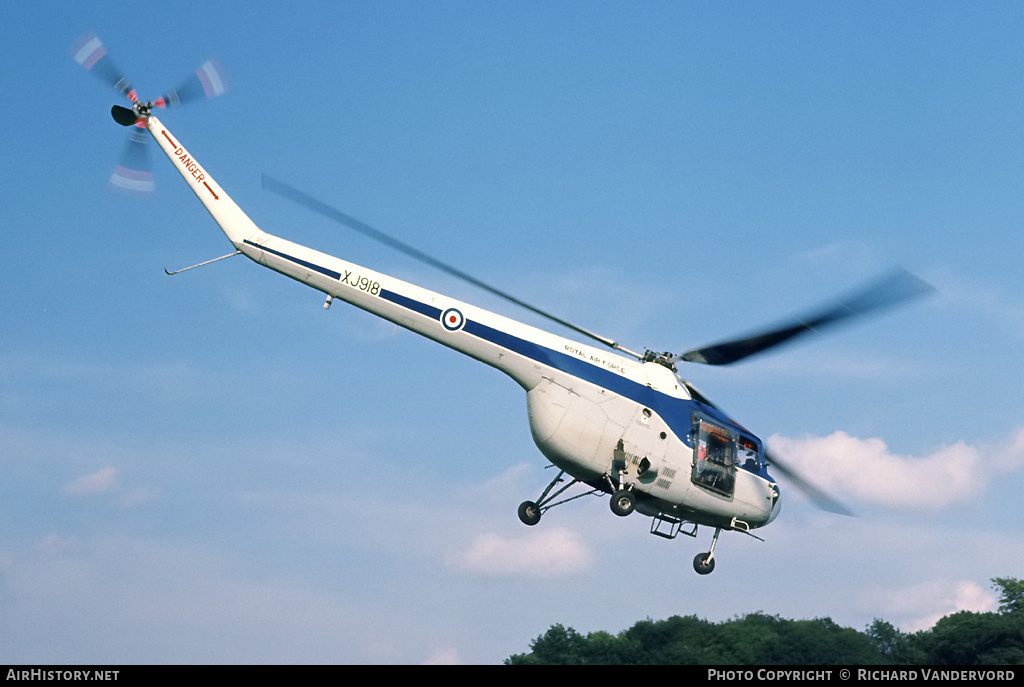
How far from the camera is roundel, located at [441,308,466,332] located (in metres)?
38.6

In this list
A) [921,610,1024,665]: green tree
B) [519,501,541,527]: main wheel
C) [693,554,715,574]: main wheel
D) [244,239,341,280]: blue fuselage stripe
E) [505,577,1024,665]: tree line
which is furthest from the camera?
[921,610,1024,665]: green tree

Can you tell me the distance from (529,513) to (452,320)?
6.84 meters

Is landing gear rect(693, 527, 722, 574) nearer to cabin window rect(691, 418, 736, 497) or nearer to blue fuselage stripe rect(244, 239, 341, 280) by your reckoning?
cabin window rect(691, 418, 736, 497)

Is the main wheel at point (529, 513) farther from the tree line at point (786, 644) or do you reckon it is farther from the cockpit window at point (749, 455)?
the tree line at point (786, 644)

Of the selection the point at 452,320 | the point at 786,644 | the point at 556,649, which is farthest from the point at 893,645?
the point at 452,320

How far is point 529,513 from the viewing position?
3969cm

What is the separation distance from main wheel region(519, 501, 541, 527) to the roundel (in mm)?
6258

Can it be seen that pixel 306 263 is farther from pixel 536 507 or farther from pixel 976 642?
pixel 976 642

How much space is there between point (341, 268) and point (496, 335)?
17.6 feet

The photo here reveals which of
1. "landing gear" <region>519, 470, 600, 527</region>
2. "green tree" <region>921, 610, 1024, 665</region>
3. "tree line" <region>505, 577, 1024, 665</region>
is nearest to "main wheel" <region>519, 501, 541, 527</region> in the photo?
"landing gear" <region>519, 470, 600, 527</region>

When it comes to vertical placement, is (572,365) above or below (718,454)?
above

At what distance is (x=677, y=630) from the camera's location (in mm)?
77938
